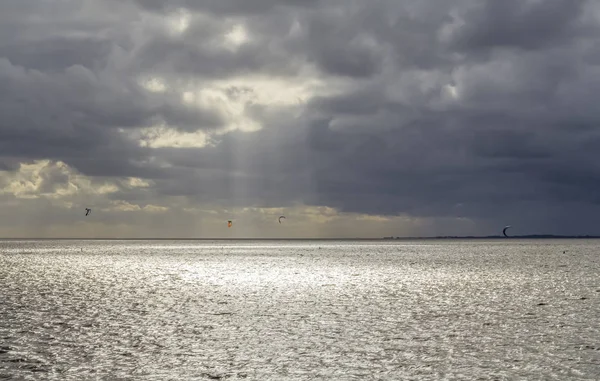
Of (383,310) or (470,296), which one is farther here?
(470,296)

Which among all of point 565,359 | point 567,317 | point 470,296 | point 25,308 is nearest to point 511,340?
point 565,359

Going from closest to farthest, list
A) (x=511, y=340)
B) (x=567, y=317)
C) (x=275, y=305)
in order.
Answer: (x=511, y=340), (x=567, y=317), (x=275, y=305)

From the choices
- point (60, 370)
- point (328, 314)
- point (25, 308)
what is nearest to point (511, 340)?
point (328, 314)

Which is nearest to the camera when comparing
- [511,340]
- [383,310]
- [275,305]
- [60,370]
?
[60,370]

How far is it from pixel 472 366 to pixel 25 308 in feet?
73.1

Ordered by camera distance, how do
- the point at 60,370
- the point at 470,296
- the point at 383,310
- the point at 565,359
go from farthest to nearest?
1. the point at 470,296
2. the point at 383,310
3. the point at 565,359
4. the point at 60,370

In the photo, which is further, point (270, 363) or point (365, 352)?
point (365, 352)

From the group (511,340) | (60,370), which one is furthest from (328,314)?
(60,370)

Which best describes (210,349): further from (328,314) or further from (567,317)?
(567,317)

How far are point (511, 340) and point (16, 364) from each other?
577 inches

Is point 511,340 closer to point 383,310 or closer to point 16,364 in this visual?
point 383,310

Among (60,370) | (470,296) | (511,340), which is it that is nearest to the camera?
(60,370)

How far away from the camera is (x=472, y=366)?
56.1ft

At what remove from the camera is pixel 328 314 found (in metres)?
28.4
